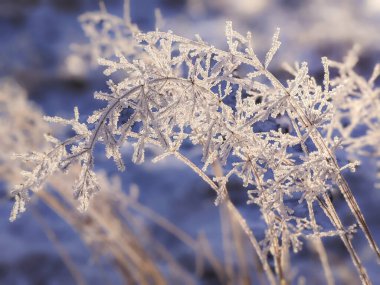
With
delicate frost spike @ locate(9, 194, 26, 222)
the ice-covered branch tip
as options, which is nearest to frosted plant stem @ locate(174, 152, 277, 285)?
the ice-covered branch tip

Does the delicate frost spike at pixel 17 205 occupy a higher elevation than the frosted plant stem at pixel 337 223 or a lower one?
higher

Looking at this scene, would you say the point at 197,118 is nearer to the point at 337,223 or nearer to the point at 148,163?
the point at 337,223

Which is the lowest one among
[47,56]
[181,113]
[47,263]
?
[181,113]

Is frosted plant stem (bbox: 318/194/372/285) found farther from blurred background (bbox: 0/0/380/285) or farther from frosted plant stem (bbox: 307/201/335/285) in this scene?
blurred background (bbox: 0/0/380/285)

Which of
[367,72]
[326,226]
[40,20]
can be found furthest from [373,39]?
[326,226]

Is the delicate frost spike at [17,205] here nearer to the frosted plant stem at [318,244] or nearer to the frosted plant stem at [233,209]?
the frosted plant stem at [233,209]

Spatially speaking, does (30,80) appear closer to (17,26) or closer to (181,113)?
(17,26)

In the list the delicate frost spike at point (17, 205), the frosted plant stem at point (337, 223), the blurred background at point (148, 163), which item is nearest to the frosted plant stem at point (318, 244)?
the frosted plant stem at point (337, 223)

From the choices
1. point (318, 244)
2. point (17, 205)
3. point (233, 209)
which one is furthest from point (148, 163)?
point (17, 205)

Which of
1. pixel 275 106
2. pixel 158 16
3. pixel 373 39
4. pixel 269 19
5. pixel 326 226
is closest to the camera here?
pixel 275 106
